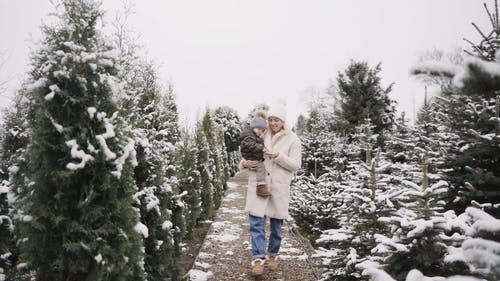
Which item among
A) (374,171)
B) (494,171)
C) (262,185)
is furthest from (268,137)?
(494,171)

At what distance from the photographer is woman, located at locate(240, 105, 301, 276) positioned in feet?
15.1

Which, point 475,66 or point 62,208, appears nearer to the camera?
point 475,66

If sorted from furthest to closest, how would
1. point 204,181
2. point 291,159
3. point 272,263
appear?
point 204,181, point 272,263, point 291,159

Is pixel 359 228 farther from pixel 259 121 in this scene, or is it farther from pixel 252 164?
pixel 259 121

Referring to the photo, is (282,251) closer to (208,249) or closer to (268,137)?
(208,249)

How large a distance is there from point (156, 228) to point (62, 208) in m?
1.41

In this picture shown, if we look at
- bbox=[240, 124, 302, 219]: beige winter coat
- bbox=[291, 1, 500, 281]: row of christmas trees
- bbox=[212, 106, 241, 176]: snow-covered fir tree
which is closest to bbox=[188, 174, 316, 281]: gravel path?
bbox=[240, 124, 302, 219]: beige winter coat

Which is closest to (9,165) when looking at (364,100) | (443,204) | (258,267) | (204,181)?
(258,267)

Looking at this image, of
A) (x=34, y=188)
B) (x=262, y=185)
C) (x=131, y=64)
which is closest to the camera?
(x=34, y=188)

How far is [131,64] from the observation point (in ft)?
32.8

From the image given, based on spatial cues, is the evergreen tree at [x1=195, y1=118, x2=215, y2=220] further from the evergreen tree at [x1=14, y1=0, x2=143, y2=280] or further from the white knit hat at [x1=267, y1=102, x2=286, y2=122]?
the evergreen tree at [x1=14, y1=0, x2=143, y2=280]

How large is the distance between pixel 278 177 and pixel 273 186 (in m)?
0.15

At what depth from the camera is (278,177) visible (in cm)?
484

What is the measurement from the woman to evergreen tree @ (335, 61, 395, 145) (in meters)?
9.24
